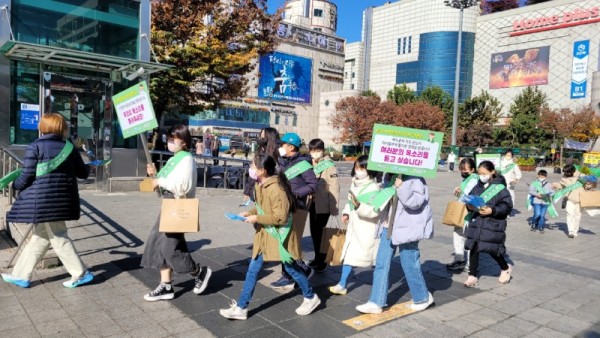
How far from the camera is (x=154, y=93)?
14.7m

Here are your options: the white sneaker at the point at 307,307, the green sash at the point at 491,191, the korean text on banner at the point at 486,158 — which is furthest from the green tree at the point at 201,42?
the white sneaker at the point at 307,307

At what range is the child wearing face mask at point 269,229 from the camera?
399 cm

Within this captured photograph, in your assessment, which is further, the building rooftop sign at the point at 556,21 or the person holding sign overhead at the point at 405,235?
the building rooftop sign at the point at 556,21

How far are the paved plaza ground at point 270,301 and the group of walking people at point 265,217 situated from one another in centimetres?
21

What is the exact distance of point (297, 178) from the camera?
492cm

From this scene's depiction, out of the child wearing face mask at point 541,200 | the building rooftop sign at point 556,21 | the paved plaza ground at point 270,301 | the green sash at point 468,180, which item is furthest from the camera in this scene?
the building rooftop sign at point 556,21

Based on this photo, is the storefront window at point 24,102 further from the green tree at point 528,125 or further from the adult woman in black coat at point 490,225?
the green tree at point 528,125

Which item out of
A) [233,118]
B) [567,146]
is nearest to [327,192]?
[567,146]

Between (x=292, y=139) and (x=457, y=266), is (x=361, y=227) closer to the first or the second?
(x=292, y=139)

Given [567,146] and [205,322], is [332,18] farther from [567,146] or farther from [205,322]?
[205,322]

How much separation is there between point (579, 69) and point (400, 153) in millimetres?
68069

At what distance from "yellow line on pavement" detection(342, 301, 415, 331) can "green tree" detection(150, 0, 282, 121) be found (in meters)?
11.5

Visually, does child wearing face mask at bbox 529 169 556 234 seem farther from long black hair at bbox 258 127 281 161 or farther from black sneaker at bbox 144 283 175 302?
black sneaker at bbox 144 283 175 302

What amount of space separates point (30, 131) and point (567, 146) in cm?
4548
